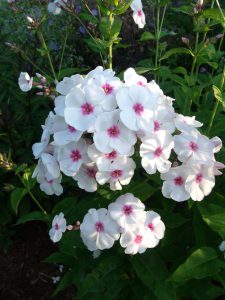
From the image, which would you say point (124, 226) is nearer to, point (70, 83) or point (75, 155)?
point (75, 155)

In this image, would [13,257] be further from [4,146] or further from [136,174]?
[136,174]

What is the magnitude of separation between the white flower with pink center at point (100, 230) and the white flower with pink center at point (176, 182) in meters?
0.22

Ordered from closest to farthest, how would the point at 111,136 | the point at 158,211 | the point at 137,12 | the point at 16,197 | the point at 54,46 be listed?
the point at 111,136, the point at 158,211, the point at 16,197, the point at 137,12, the point at 54,46

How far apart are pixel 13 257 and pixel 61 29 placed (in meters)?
2.28

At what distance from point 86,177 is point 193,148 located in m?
0.36

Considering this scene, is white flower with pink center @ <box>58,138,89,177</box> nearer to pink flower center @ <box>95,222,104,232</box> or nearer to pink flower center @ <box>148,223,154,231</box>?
pink flower center @ <box>95,222,104,232</box>

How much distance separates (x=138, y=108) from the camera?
4.49 feet

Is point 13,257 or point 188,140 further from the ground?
point 188,140

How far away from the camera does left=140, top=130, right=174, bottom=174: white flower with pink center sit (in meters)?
1.40

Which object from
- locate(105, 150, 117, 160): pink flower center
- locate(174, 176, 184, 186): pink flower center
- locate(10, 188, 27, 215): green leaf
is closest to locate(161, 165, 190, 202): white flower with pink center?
locate(174, 176, 184, 186): pink flower center

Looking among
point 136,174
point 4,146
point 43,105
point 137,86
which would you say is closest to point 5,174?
point 4,146

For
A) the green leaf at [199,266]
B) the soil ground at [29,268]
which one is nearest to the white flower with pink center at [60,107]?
the green leaf at [199,266]

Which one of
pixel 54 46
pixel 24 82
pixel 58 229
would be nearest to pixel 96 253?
pixel 58 229

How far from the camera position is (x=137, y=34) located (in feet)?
13.6
